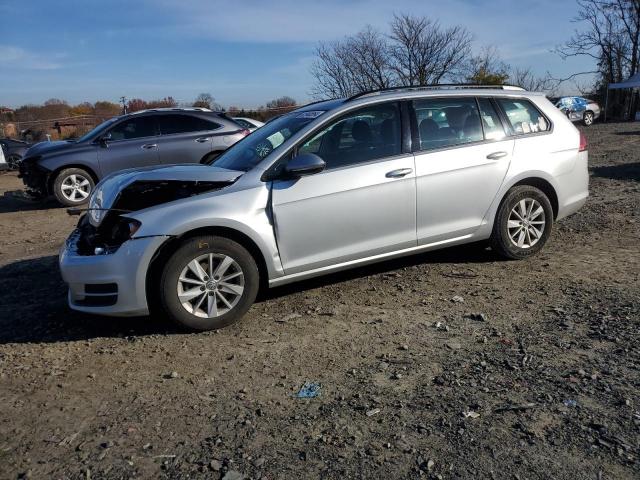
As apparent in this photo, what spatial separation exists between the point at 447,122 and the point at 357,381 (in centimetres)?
282

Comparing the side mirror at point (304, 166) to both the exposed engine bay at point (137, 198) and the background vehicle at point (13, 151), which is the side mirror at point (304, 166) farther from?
the background vehicle at point (13, 151)

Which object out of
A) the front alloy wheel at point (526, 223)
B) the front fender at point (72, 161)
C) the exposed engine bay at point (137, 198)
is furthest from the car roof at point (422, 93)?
the front fender at point (72, 161)

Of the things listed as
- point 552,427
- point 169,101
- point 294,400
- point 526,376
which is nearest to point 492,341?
point 526,376

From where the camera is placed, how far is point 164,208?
4168 mm

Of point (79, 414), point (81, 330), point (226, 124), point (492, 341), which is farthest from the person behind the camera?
point (226, 124)

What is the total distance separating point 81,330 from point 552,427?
3.49 m

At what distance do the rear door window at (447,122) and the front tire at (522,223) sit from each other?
717 millimetres

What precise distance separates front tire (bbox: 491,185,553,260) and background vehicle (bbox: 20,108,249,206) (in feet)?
20.8

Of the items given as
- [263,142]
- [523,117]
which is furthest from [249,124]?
[523,117]

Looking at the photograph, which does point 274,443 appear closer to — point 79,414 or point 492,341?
point 79,414

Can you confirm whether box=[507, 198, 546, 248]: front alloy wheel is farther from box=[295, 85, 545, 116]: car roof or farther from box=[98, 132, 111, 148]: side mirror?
box=[98, 132, 111, 148]: side mirror

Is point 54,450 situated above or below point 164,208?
below

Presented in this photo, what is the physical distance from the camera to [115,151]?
1037 cm

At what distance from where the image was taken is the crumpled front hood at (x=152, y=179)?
4.41m
